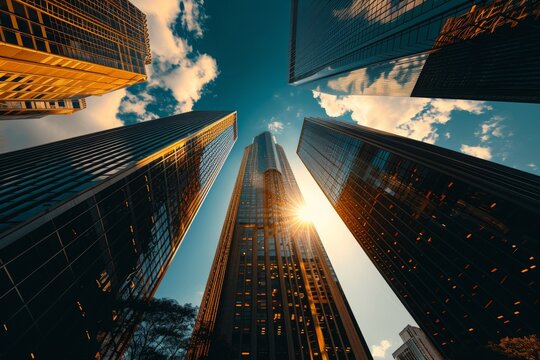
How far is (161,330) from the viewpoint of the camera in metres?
20.5

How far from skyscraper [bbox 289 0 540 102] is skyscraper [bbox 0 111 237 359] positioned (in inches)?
1671

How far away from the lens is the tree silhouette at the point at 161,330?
19.7 m

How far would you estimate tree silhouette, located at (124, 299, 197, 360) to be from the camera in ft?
64.6

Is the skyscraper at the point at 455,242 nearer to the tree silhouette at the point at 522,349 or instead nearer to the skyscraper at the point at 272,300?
the tree silhouette at the point at 522,349

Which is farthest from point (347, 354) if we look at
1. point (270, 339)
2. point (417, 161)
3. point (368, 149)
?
point (368, 149)

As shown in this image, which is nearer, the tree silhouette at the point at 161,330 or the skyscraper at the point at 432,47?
the tree silhouette at the point at 161,330

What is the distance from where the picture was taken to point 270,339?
1859 inches

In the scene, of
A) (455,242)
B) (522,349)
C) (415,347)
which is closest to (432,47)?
(455,242)

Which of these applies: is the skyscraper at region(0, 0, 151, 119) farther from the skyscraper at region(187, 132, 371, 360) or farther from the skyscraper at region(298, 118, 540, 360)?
the skyscraper at region(298, 118, 540, 360)

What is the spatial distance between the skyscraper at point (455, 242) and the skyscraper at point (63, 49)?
6839 centimetres

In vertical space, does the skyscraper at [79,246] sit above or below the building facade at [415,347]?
above

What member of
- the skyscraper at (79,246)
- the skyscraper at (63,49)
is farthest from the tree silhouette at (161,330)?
the skyscraper at (63,49)

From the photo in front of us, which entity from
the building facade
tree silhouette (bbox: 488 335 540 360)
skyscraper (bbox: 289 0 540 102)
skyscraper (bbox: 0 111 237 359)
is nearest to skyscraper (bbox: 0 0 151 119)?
skyscraper (bbox: 0 111 237 359)

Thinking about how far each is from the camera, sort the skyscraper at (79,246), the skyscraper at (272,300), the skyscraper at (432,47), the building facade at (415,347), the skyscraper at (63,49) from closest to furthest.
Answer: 1. the skyscraper at (79,246)
2. the skyscraper at (63,49)
3. the skyscraper at (432,47)
4. the skyscraper at (272,300)
5. the building facade at (415,347)
